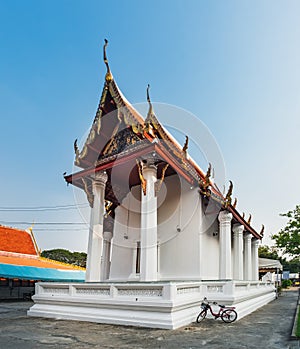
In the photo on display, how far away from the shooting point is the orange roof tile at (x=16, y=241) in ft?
Answer: 61.0

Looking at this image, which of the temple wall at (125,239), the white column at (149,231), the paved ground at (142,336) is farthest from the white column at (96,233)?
the paved ground at (142,336)

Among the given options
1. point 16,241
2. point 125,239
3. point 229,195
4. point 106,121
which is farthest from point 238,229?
point 16,241

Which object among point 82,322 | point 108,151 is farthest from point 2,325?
point 108,151

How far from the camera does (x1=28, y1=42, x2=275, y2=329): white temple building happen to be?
6.55 meters

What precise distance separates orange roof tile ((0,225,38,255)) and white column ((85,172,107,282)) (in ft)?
37.1

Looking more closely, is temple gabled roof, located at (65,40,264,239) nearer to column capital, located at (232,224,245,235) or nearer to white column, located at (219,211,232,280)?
white column, located at (219,211,232,280)

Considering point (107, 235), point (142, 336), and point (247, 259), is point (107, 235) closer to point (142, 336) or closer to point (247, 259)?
point (247, 259)

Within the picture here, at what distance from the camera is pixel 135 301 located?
6.29 metres

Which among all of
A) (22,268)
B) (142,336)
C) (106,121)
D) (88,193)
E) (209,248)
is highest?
(106,121)

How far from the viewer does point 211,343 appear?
4676 mm

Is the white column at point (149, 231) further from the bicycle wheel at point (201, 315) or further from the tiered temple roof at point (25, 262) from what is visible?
the tiered temple roof at point (25, 262)

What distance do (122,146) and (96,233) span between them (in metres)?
2.70

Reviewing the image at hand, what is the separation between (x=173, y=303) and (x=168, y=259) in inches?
152

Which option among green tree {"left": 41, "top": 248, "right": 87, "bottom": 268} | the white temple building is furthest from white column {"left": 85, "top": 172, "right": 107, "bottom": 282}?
green tree {"left": 41, "top": 248, "right": 87, "bottom": 268}
